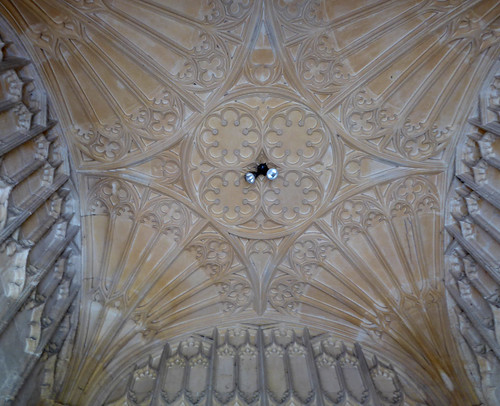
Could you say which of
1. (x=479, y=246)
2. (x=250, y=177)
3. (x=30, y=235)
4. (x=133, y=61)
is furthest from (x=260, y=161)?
(x=30, y=235)

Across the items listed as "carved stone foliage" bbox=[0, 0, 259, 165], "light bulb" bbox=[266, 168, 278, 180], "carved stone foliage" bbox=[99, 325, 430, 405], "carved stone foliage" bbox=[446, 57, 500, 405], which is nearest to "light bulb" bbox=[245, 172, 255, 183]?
"light bulb" bbox=[266, 168, 278, 180]

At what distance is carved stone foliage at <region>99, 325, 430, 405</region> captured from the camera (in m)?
8.80

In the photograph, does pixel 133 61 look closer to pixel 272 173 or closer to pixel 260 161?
pixel 260 161

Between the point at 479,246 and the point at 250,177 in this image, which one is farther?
the point at 250,177

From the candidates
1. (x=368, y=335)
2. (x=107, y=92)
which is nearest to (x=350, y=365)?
(x=368, y=335)

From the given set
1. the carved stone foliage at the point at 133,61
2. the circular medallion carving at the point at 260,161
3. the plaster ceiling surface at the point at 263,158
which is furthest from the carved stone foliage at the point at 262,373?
the carved stone foliage at the point at 133,61

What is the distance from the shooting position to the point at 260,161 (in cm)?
1032

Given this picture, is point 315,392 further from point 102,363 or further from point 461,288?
point 102,363

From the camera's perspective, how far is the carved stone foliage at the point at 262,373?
28.9ft

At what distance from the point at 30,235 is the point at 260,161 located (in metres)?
5.15

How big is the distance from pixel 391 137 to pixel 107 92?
20.5 ft

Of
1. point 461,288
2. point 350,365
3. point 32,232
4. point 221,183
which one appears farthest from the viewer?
point 221,183

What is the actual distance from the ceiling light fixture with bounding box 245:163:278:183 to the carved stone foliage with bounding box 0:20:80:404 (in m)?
3.90

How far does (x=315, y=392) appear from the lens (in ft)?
29.0
